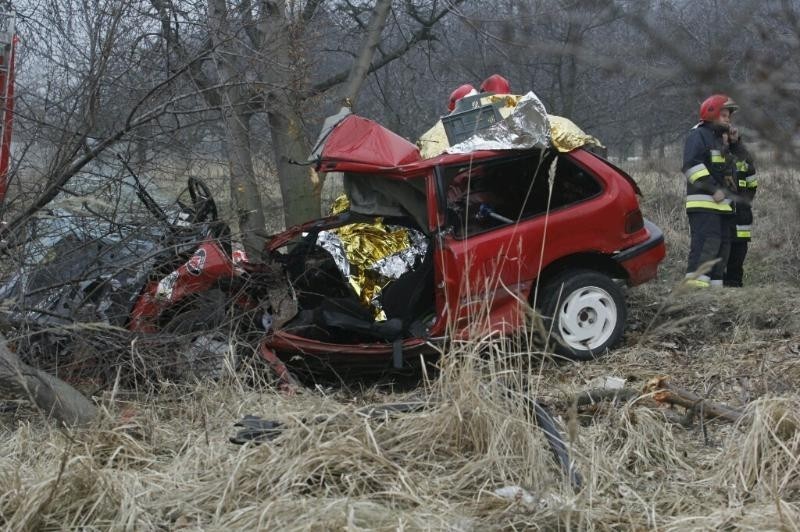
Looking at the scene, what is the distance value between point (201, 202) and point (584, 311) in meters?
2.70

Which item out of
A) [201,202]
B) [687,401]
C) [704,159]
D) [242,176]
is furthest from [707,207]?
[201,202]

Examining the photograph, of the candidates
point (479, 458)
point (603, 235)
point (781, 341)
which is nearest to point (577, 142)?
point (603, 235)

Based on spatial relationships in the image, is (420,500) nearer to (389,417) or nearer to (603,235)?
(389,417)

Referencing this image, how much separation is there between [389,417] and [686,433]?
54.4 inches

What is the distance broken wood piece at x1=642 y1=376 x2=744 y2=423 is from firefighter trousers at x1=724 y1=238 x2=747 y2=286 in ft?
15.4

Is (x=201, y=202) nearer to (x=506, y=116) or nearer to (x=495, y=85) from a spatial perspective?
(x=506, y=116)

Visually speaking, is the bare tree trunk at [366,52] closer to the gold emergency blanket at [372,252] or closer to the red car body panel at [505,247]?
the gold emergency blanket at [372,252]

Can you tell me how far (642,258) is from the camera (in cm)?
631

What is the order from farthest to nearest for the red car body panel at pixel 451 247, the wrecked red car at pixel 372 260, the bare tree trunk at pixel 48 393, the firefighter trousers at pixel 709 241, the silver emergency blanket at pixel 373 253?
the firefighter trousers at pixel 709 241 < the silver emergency blanket at pixel 373 253 < the red car body panel at pixel 451 247 < the wrecked red car at pixel 372 260 < the bare tree trunk at pixel 48 393

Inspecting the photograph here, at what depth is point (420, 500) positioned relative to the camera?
129 inches

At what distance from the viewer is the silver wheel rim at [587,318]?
236 inches

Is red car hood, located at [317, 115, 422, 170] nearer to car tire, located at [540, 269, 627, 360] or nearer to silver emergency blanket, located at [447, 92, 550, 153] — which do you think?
silver emergency blanket, located at [447, 92, 550, 153]

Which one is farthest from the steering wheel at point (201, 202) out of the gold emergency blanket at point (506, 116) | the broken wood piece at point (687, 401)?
the broken wood piece at point (687, 401)

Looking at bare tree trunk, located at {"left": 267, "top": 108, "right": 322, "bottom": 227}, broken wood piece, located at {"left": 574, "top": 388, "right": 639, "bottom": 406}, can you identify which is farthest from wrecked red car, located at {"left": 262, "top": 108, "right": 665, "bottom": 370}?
bare tree trunk, located at {"left": 267, "top": 108, "right": 322, "bottom": 227}
